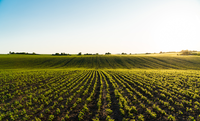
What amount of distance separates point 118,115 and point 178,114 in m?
5.12

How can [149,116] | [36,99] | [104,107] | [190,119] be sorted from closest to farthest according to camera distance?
[190,119] < [149,116] < [104,107] < [36,99]

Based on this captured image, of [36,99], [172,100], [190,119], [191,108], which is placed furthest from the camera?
[36,99]

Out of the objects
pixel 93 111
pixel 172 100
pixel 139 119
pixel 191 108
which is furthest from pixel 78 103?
pixel 191 108

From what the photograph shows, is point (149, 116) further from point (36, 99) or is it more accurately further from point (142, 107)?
point (36, 99)

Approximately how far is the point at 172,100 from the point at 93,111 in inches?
343

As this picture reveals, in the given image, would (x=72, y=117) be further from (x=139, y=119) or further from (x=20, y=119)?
(x=139, y=119)

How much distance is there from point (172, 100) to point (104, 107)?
24.8 feet

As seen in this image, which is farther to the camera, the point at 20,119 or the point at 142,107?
the point at 142,107

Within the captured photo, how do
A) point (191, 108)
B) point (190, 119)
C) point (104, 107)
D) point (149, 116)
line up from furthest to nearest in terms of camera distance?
1. point (104, 107)
2. point (191, 108)
3. point (149, 116)
4. point (190, 119)

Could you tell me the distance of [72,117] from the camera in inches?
352

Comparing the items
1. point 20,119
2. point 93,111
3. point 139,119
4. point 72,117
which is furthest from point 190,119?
point 20,119

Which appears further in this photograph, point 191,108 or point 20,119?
point 191,108

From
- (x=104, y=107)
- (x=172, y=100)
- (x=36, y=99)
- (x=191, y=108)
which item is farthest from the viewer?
(x=36, y=99)

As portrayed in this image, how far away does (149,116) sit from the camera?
8742 mm
